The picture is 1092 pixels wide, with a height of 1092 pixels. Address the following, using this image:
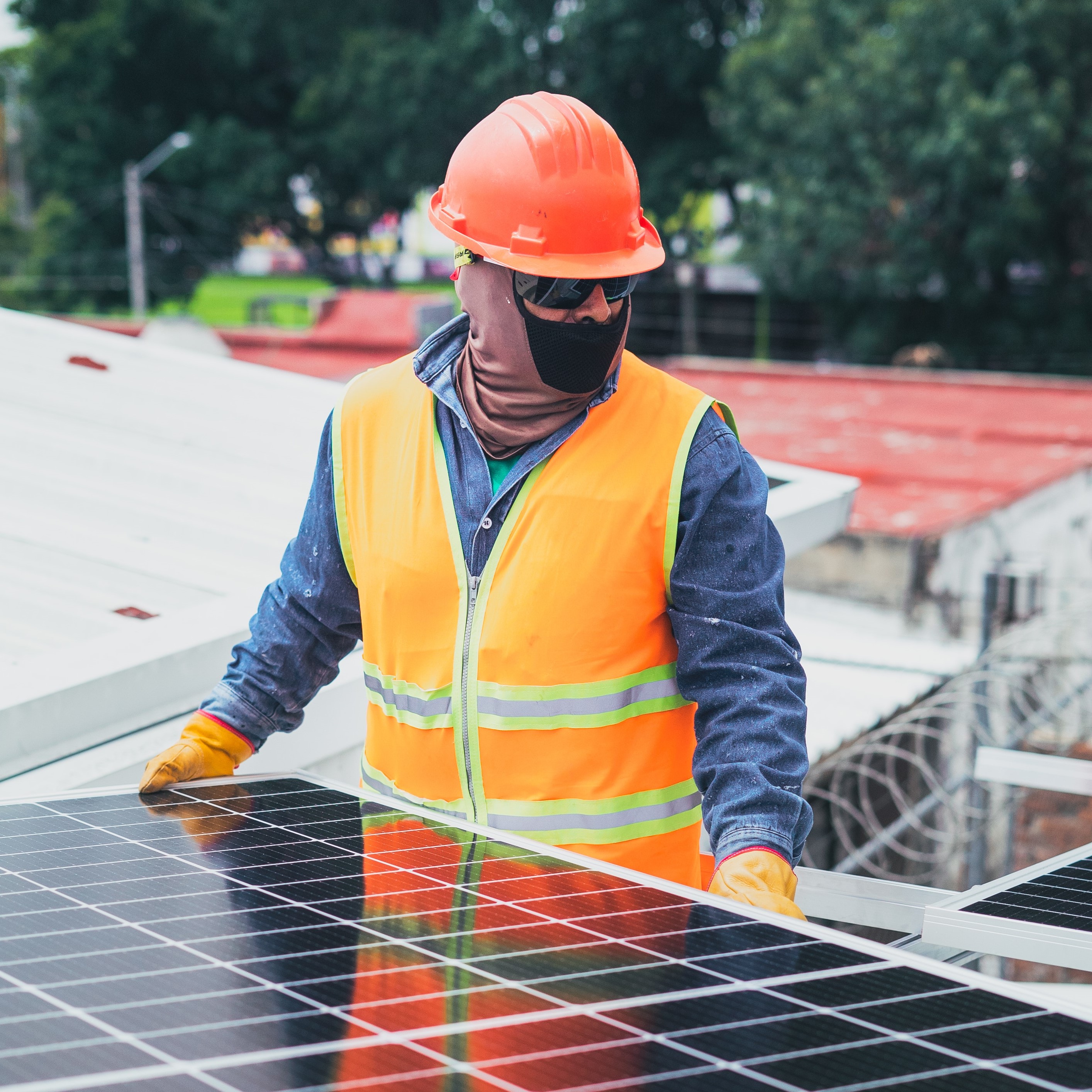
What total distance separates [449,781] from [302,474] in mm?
3295

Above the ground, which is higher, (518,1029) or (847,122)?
(847,122)

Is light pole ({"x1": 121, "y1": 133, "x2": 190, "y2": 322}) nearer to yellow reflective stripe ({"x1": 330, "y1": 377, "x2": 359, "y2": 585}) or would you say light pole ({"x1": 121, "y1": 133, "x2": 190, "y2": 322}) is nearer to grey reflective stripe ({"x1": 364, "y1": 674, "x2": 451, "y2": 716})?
yellow reflective stripe ({"x1": 330, "y1": 377, "x2": 359, "y2": 585})

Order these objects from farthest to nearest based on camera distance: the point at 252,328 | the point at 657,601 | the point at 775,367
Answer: the point at 252,328, the point at 775,367, the point at 657,601

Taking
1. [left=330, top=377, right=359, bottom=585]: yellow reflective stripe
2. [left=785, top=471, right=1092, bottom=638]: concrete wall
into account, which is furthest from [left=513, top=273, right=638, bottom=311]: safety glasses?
[left=785, top=471, right=1092, bottom=638]: concrete wall

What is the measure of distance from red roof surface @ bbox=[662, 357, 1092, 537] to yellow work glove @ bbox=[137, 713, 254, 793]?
30.5 feet

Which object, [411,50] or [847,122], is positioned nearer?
[847,122]

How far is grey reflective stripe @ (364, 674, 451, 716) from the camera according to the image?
Result: 2.88 m

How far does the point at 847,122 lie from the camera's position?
1152 inches

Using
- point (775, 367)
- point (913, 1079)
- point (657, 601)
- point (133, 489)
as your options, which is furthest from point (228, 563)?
point (775, 367)

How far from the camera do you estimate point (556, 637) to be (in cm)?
275

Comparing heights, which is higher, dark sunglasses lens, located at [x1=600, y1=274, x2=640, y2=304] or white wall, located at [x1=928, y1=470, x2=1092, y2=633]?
dark sunglasses lens, located at [x1=600, y1=274, x2=640, y2=304]

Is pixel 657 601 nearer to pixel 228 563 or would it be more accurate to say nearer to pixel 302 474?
pixel 228 563

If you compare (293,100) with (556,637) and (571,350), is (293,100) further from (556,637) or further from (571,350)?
(556,637)

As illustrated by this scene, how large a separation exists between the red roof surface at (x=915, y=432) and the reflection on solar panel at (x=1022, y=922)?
9243 millimetres
